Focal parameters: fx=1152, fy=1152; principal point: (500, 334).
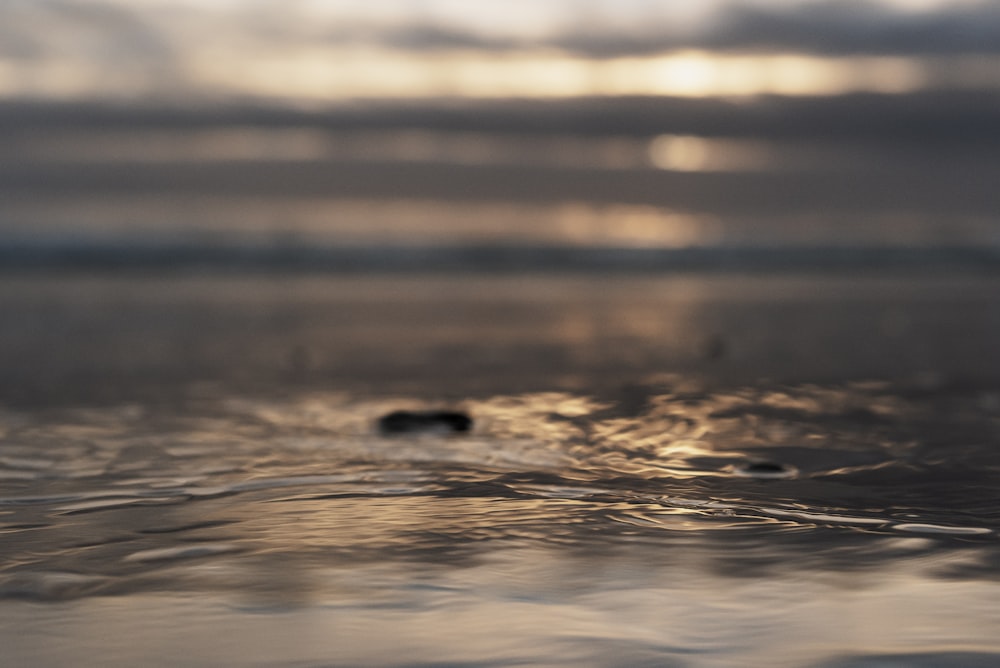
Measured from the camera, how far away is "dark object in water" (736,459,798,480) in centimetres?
214

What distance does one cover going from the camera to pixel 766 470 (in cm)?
221

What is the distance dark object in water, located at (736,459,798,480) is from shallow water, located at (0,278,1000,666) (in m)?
0.02

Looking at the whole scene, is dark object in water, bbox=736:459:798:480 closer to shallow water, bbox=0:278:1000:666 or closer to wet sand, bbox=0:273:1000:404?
shallow water, bbox=0:278:1000:666

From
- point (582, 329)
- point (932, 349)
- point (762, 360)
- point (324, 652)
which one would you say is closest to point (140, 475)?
point (324, 652)

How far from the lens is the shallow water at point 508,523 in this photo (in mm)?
1198

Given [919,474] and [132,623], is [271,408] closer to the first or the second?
[919,474]

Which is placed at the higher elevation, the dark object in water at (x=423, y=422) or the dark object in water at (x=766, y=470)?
the dark object in water at (x=423, y=422)

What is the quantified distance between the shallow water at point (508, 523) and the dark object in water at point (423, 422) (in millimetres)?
50

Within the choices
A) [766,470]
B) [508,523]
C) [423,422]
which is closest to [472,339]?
[423,422]

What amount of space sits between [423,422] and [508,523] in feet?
3.66

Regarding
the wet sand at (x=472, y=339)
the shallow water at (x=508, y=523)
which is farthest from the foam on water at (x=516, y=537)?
the wet sand at (x=472, y=339)

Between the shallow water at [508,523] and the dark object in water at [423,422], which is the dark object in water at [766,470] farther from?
→ the dark object in water at [423,422]

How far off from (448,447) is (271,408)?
38.3 inches

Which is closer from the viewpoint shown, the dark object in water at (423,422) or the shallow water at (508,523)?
the shallow water at (508,523)
